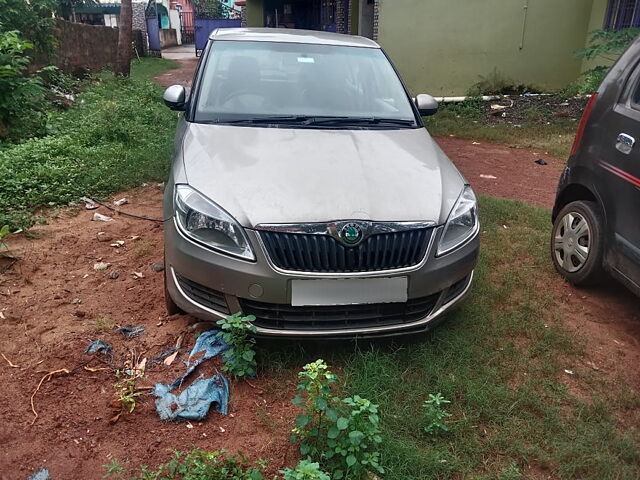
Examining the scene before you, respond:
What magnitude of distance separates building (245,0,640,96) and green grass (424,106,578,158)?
67.5 inches

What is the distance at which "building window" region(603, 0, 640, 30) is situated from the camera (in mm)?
10547

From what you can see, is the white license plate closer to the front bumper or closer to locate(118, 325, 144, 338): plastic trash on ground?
the front bumper

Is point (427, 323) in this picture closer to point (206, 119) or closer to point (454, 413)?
point (454, 413)

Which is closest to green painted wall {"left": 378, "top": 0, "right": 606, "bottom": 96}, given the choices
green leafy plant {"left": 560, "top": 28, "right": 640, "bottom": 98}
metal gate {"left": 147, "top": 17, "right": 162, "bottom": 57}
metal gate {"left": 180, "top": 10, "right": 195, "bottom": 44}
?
green leafy plant {"left": 560, "top": 28, "right": 640, "bottom": 98}

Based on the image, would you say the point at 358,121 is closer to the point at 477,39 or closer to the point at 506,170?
the point at 506,170

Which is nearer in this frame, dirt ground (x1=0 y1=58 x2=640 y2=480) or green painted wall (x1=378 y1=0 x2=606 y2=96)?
dirt ground (x1=0 y1=58 x2=640 y2=480)

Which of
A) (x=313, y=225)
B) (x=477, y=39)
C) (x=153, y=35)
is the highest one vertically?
(x=477, y=39)

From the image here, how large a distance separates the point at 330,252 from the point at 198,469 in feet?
3.73

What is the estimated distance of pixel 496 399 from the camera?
8.99 ft

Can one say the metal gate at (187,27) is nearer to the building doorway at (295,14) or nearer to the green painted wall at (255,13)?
the building doorway at (295,14)

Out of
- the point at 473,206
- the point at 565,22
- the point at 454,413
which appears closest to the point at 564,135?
the point at 565,22

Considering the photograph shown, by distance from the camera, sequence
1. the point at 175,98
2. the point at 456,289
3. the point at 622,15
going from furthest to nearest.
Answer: the point at 622,15
the point at 175,98
the point at 456,289

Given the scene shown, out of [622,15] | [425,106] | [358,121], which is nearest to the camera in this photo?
[358,121]

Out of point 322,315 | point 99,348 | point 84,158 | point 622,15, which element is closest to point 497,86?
point 622,15
